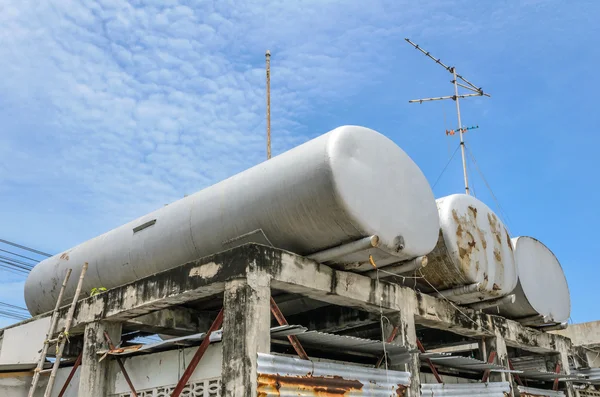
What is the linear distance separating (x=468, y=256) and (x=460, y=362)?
1809mm

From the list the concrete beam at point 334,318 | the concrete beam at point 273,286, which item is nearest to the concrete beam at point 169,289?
the concrete beam at point 273,286

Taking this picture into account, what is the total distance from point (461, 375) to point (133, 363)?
689 cm

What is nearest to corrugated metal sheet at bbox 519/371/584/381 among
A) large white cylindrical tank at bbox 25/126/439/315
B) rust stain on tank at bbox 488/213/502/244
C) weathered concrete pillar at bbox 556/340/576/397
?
weathered concrete pillar at bbox 556/340/576/397

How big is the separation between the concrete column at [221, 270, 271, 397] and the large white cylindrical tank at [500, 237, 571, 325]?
727 centimetres

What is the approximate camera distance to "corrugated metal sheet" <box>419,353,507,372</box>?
31.6 ft

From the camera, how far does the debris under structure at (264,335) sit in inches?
294

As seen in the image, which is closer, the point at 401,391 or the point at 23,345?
the point at 401,391

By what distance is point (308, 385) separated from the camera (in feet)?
25.2

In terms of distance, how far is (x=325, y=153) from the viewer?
26.4 feet

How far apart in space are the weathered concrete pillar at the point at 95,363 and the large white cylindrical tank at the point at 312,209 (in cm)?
100

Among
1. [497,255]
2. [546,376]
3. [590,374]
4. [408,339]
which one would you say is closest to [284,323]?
[408,339]

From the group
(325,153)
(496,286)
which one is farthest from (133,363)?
(496,286)

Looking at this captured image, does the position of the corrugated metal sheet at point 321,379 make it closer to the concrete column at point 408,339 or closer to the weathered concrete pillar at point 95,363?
the concrete column at point 408,339

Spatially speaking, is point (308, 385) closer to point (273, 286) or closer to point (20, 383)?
point (273, 286)
